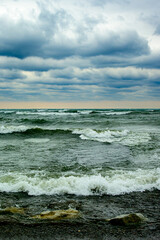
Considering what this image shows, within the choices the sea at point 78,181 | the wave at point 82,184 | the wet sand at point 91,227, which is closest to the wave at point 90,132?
the sea at point 78,181

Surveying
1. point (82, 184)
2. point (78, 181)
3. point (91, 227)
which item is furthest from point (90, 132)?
point (91, 227)

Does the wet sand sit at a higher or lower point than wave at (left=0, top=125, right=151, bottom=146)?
lower

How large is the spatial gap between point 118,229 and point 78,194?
1.78 m

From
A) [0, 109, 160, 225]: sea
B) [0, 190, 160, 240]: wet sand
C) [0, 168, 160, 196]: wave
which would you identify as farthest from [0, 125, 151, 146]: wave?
[0, 190, 160, 240]: wet sand

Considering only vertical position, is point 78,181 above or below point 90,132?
below

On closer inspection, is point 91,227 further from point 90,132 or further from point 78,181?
point 90,132

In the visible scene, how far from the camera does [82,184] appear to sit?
5152 millimetres

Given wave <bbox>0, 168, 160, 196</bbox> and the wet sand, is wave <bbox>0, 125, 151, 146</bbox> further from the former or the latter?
the wet sand

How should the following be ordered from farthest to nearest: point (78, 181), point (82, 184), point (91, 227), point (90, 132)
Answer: point (90, 132) < point (78, 181) < point (82, 184) < point (91, 227)

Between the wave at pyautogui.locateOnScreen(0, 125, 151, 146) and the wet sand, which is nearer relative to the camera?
the wet sand

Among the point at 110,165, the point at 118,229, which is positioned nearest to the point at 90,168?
the point at 110,165

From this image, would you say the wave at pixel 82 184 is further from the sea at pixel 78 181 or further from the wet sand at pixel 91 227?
the wet sand at pixel 91 227

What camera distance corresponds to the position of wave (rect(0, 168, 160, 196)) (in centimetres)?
494

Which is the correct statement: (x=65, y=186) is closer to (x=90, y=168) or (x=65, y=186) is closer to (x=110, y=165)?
(x=90, y=168)
